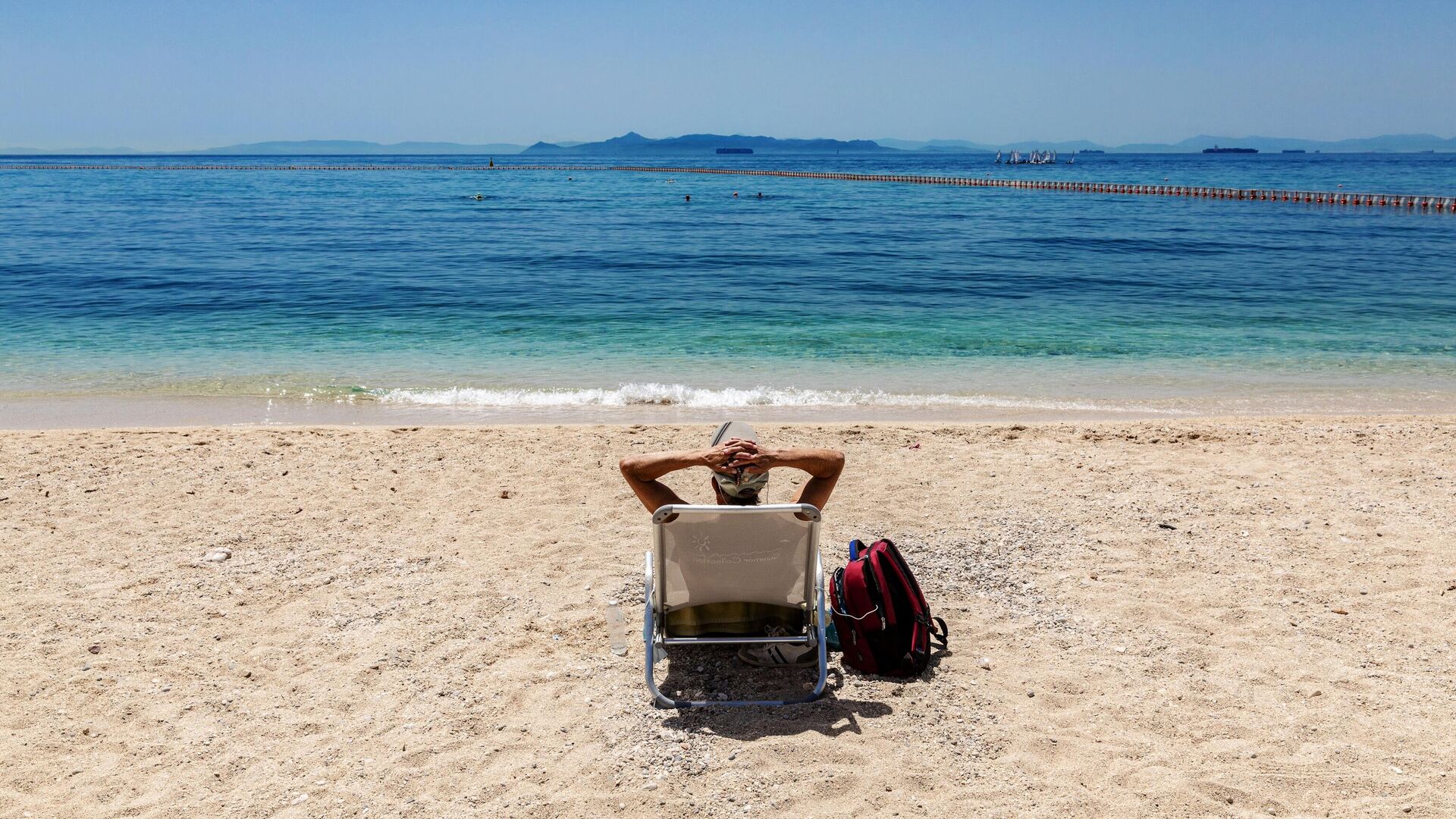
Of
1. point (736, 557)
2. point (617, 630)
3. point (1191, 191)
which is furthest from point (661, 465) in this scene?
point (1191, 191)

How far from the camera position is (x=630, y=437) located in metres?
8.26

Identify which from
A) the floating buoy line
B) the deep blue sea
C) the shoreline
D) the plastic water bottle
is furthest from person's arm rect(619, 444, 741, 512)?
the floating buoy line

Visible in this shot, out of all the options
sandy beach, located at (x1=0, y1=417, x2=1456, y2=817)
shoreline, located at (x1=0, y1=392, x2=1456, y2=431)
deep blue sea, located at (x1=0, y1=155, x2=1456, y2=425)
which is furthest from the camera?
deep blue sea, located at (x1=0, y1=155, x2=1456, y2=425)

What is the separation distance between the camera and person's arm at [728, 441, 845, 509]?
157 inches

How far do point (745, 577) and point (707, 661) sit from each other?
2.12 feet

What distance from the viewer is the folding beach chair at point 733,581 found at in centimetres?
384

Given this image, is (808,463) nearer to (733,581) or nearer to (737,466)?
(737,466)

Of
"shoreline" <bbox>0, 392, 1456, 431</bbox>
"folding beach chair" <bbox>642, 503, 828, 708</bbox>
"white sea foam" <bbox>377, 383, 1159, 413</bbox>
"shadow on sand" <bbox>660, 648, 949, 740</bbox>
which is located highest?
"folding beach chair" <bbox>642, 503, 828, 708</bbox>

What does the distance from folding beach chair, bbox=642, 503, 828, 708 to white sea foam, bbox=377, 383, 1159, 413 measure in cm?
621

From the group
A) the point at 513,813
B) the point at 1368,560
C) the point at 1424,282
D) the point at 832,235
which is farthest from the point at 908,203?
the point at 513,813

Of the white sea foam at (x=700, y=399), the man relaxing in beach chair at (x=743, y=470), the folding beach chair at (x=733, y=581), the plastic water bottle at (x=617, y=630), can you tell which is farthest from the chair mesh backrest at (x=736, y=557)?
the white sea foam at (x=700, y=399)

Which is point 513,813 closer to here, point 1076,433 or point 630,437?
point 630,437

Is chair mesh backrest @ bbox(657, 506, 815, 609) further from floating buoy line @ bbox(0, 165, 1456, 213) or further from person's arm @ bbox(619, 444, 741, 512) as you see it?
floating buoy line @ bbox(0, 165, 1456, 213)

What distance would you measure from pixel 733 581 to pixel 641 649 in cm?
80
